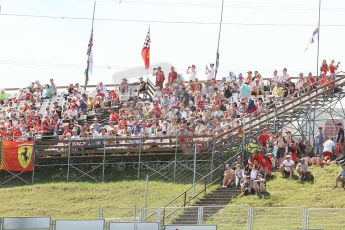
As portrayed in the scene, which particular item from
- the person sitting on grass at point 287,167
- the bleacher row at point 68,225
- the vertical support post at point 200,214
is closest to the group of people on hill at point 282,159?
the person sitting on grass at point 287,167

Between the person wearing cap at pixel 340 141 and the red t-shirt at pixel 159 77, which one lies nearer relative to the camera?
the person wearing cap at pixel 340 141

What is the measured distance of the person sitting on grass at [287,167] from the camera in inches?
1609

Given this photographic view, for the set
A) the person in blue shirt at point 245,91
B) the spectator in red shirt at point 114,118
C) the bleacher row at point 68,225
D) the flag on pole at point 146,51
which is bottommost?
the bleacher row at point 68,225

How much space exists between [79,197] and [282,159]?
857cm

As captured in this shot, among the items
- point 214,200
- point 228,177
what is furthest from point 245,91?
point 214,200

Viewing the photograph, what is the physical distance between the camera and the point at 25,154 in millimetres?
48906

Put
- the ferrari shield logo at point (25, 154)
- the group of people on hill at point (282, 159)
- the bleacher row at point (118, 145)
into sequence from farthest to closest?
the ferrari shield logo at point (25, 154), the bleacher row at point (118, 145), the group of people on hill at point (282, 159)

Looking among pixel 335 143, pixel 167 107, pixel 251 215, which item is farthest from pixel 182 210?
pixel 167 107

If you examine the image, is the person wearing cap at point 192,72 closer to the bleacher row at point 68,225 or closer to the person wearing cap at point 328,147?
the person wearing cap at point 328,147

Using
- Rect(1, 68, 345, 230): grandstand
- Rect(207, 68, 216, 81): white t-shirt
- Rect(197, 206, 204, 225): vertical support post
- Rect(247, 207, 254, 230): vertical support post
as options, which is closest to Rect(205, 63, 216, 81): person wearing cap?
Rect(207, 68, 216, 81): white t-shirt

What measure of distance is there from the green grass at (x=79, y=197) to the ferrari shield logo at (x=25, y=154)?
1483 mm

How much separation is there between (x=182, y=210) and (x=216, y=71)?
18.2 m

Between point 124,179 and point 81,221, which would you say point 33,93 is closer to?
point 124,179

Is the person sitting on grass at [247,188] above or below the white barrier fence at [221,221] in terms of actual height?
above
